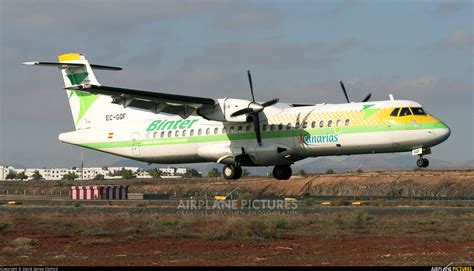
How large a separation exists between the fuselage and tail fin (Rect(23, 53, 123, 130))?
104 centimetres

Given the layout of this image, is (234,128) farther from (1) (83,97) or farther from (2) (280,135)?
(1) (83,97)

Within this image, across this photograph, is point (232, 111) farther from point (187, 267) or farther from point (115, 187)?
point (187, 267)

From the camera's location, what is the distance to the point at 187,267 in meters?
17.5

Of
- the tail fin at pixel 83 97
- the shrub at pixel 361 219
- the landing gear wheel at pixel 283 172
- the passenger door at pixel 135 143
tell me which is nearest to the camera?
the shrub at pixel 361 219

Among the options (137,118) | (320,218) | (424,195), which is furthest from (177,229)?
(424,195)

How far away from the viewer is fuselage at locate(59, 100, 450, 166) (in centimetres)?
3681

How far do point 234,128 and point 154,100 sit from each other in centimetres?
478

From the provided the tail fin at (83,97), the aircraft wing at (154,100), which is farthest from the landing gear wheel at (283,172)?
the tail fin at (83,97)

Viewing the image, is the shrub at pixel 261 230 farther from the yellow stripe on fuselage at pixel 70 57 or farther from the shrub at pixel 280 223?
the yellow stripe on fuselage at pixel 70 57

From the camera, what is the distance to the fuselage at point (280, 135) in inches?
1449

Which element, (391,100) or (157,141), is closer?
Answer: (391,100)

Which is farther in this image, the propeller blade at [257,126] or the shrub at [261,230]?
the propeller blade at [257,126]

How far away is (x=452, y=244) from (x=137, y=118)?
27709 millimetres

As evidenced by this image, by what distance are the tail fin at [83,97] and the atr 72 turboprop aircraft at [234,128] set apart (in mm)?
65
